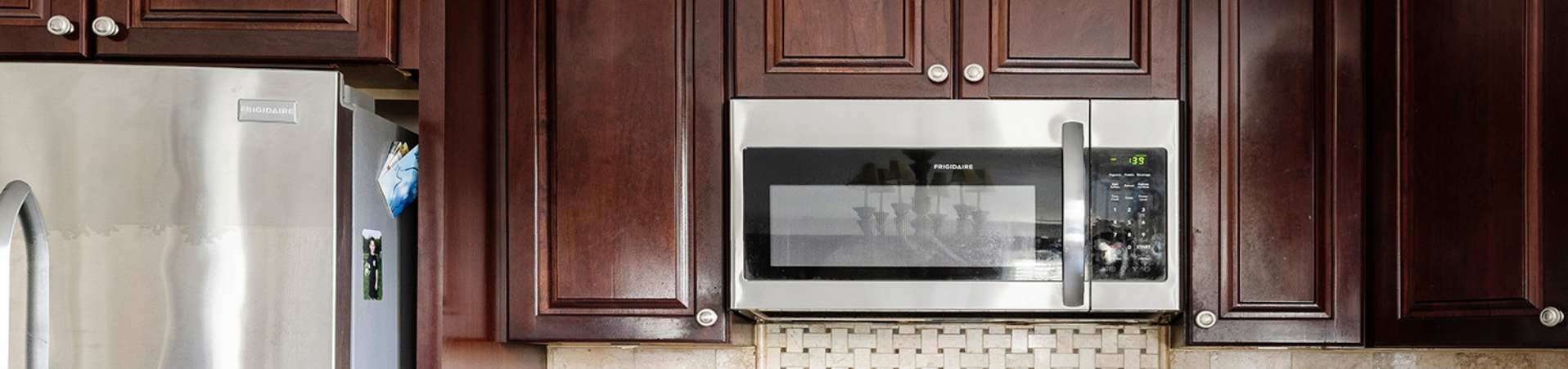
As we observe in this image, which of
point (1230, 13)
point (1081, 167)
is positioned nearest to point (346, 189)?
point (1081, 167)

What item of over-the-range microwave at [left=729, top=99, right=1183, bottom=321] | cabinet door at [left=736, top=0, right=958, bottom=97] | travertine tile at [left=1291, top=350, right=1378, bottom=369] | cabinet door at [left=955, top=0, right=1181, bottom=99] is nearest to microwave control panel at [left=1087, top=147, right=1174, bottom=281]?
over-the-range microwave at [left=729, top=99, right=1183, bottom=321]

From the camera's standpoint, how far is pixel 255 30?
1604 mm

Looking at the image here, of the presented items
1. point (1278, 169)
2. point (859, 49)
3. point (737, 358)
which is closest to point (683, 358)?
point (737, 358)

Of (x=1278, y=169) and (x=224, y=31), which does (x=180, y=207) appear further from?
(x=1278, y=169)

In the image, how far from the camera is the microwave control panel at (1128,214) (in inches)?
70.4

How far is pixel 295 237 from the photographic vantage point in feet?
4.68

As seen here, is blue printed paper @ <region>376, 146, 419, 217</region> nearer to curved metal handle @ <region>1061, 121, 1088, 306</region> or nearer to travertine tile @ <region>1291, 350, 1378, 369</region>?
curved metal handle @ <region>1061, 121, 1088, 306</region>

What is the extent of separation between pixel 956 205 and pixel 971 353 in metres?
0.50

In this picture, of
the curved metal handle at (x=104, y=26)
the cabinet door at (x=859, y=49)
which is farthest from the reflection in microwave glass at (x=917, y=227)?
the curved metal handle at (x=104, y=26)

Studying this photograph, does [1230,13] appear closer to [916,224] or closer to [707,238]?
[916,224]

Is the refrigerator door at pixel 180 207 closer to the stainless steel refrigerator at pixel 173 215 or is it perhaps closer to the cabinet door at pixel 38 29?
the stainless steel refrigerator at pixel 173 215

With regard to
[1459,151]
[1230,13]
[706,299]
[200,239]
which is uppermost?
[1230,13]

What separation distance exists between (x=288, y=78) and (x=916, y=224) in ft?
2.97

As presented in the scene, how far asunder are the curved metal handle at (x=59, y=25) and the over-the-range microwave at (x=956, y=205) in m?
0.91
